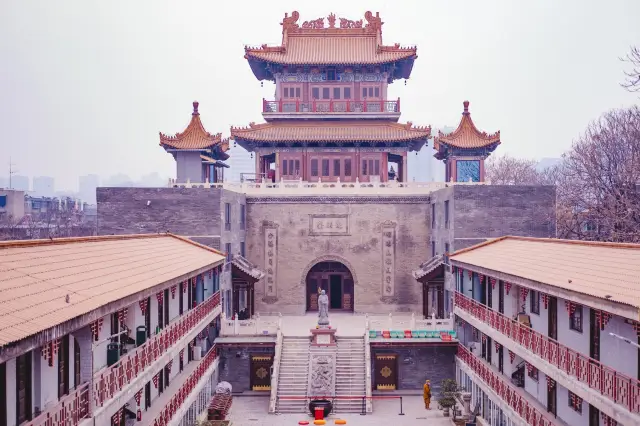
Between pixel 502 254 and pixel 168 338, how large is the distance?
40.6 ft

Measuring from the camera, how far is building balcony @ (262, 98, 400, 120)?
4044 centimetres

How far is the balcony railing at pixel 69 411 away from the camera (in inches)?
399

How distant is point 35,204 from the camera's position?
9075 centimetres

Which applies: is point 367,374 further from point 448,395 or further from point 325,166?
point 325,166

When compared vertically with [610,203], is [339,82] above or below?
above

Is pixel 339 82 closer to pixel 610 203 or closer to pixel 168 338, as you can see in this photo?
pixel 610 203

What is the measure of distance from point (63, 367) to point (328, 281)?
87.0 feet

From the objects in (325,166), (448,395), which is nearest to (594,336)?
(448,395)

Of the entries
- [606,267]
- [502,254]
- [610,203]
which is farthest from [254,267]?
[606,267]

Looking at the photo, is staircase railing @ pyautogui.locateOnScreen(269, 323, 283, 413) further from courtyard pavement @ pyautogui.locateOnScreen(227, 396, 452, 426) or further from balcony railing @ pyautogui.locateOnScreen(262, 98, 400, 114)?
balcony railing @ pyautogui.locateOnScreen(262, 98, 400, 114)

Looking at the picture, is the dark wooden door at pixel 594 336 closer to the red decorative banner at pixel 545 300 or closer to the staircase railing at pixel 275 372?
the red decorative banner at pixel 545 300

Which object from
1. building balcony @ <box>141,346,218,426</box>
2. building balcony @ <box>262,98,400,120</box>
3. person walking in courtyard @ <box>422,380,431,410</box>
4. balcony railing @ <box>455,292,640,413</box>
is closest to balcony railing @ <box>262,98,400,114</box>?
building balcony @ <box>262,98,400,120</box>

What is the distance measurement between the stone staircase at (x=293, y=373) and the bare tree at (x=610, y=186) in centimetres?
1685

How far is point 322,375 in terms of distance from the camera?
28.3 meters
